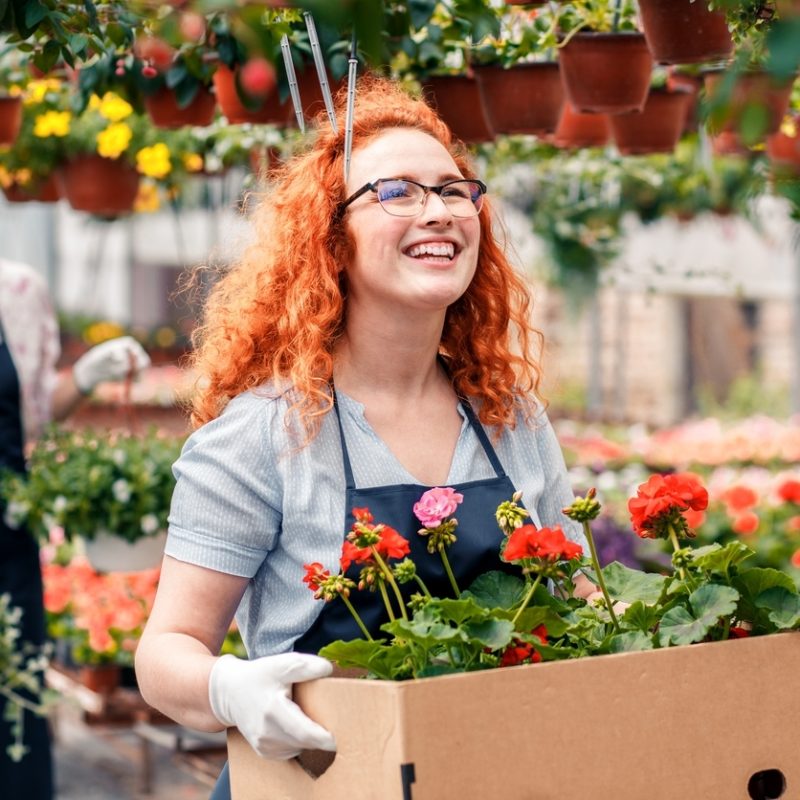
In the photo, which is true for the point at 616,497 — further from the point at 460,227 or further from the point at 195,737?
the point at 460,227

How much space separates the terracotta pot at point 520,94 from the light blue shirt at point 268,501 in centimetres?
137

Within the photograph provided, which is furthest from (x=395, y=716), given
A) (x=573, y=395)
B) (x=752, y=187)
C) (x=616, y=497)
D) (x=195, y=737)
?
(x=573, y=395)

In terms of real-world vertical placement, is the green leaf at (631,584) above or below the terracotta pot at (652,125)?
below

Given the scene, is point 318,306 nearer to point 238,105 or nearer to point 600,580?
point 600,580

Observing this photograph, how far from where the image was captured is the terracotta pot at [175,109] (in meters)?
2.88

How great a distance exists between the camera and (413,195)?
169 centimetres

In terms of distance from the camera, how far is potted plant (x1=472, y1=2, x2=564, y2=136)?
9.32 feet

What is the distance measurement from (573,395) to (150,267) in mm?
7213

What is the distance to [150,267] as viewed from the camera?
668 inches

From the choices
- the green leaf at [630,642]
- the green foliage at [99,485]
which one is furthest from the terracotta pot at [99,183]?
the green leaf at [630,642]

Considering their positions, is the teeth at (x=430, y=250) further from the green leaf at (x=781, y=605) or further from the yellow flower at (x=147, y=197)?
the yellow flower at (x=147, y=197)

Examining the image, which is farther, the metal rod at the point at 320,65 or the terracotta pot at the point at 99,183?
the terracotta pot at the point at 99,183

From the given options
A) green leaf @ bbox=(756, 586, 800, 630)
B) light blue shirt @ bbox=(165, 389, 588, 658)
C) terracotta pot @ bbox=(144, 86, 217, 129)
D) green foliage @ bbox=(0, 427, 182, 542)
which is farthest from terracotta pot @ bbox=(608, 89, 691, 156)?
green leaf @ bbox=(756, 586, 800, 630)

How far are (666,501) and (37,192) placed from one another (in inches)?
124
